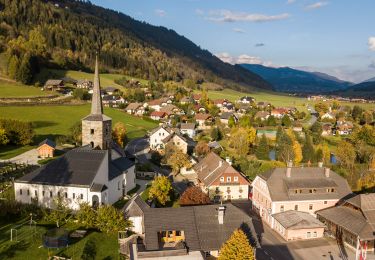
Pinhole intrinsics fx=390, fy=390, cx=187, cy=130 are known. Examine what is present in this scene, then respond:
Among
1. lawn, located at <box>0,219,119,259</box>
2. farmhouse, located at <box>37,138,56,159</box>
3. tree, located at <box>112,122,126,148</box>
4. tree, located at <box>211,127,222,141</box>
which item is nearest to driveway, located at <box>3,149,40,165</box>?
farmhouse, located at <box>37,138,56,159</box>

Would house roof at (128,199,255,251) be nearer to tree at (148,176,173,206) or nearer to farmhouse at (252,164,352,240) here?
tree at (148,176,173,206)

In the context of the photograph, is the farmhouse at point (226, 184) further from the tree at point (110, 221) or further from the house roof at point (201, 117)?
the house roof at point (201, 117)

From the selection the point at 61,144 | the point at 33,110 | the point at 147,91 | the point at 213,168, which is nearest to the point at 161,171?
the point at 213,168

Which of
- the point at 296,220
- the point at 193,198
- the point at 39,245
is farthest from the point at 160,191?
the point at 39,245

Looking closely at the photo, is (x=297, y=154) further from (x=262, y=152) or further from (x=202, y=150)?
(x=202, y=150)

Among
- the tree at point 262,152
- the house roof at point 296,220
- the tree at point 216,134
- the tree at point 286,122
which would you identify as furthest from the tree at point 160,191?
the tree at point 286,122

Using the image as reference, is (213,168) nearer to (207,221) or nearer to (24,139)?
(207,221)

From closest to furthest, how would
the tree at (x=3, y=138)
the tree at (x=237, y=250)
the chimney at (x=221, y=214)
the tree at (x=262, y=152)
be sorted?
the tree at (x=237, y=250), the chimney at (x=221, y=214), the tree at (x=3, y=138), the tree at (x=262, y=152)
